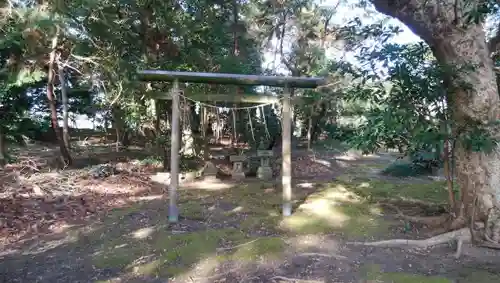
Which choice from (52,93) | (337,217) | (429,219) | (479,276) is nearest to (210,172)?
(52,93)

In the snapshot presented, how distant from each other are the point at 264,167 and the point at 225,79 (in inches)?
182

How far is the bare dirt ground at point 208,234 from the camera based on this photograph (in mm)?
3648

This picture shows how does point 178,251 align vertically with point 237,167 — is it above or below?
below

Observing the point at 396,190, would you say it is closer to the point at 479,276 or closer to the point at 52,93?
the point at 479,276

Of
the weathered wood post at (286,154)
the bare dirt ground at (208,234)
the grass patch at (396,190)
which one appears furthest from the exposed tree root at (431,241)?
the grass patch at (396,190)

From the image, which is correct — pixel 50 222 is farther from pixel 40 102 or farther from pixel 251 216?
pixel 40 102

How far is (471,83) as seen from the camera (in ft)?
13.4

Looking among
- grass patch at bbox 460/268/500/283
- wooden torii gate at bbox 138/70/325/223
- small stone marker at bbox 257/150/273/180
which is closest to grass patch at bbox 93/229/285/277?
wooden torii gate at bbox 138/70/325/223

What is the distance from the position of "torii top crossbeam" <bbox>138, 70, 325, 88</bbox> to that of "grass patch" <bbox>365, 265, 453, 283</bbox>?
2736 mm

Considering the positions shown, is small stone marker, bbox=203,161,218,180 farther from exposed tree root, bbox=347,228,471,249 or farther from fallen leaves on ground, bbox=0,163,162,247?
exposed tree root, bbox=347,228,471,249

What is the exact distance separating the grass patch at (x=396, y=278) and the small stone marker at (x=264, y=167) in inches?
234

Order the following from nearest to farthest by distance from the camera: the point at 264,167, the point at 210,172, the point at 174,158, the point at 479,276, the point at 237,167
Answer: the point at 479,276 < the point at 174,158 < the point at 210,172 < the point at 237,167 < the point at 264,167

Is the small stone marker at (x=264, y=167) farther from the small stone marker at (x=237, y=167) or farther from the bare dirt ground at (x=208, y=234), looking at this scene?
the bare dirt ground at (x=208, y=234)

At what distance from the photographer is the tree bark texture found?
4.09 m
